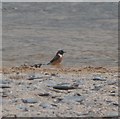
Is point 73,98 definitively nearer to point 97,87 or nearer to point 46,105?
point 46,105

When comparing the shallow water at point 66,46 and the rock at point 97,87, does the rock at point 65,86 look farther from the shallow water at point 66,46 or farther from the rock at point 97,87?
the shallow water at point 66,46

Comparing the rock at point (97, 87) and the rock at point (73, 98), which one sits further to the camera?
the rock at point (97, 87)

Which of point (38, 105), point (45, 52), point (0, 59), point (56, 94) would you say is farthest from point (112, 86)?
point (45, 52)

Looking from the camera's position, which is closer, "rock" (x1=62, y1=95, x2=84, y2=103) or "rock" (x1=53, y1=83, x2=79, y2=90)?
"rock" (x1=62, y1=95, x2=84, y2=103)

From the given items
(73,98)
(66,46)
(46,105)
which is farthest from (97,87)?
(66,46)

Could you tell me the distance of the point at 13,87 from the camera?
9.45 metres

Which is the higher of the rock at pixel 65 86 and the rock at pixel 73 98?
the rock at pixel 65 86

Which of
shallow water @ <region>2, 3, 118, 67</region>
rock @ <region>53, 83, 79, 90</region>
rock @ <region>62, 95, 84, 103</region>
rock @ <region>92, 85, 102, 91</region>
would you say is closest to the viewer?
rock @ <region>62, 95, 84, 103</region>

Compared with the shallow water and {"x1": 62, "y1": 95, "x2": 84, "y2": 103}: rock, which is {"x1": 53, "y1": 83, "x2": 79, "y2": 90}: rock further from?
the shallow water

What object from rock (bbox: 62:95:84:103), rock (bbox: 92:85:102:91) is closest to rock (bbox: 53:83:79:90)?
rock (bbox: 92:85:102:91)

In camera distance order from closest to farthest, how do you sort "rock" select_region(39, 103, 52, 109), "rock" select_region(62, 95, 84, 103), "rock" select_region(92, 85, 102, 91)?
"rock" select_region(39, 103, 52, 109)
"rock" select_region(62, 95, 84, 103)
"rock" select_region(92, 85, 102, 91)

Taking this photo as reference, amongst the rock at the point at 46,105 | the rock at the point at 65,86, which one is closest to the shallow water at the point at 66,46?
the rock at the point at 65,86

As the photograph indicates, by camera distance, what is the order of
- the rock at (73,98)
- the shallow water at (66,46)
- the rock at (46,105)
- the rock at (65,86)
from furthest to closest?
1. the shallow water at (66,46)
2. the rock at (65,86)
3. the rock at (73,98)
4. the rock at (46,105)

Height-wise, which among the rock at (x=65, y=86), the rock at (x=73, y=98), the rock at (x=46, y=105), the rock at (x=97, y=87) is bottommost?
the rock at (x=46, y=105)
